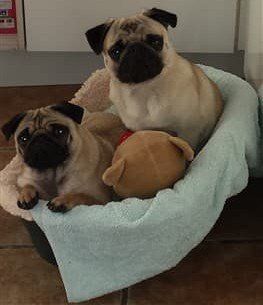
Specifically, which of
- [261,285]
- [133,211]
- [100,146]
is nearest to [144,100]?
[100,146]

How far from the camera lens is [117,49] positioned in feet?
4.98

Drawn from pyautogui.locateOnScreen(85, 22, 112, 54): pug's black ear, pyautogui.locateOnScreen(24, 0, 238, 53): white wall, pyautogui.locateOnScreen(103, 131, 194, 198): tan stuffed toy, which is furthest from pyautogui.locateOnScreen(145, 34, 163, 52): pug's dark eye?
pyautogui.locateOnScreen(24, 0, 238, 53): white wall

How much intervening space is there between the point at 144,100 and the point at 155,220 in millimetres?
422

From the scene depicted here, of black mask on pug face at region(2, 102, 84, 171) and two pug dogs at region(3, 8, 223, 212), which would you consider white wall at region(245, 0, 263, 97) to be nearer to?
two pug dogs at region(3, 8, 223, 212)

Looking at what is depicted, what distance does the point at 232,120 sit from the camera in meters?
1.53

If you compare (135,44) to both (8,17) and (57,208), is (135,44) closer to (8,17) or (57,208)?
(57,208)

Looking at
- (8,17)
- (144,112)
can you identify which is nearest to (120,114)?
(144,112)

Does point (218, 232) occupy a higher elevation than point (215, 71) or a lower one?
lower

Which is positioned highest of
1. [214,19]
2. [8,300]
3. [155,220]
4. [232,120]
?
[214,19]

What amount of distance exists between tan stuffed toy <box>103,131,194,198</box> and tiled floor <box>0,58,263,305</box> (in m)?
0.25

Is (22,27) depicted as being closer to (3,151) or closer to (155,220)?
(3,151)

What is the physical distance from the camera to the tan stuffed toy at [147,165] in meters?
1.34

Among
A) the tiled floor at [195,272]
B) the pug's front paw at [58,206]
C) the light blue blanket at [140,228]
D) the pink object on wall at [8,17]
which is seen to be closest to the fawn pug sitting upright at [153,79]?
the light blue blanket at [140,228]

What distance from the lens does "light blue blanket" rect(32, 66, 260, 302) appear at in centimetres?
129
